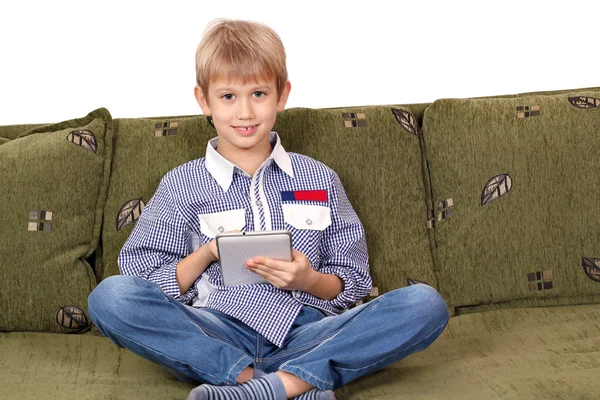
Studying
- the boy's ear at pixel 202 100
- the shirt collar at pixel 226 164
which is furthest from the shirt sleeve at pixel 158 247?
the boy's ear at pixel 202 100

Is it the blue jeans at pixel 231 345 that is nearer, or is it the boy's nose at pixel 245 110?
the blue jeans at pixel 231 345

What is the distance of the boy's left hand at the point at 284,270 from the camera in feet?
5.65

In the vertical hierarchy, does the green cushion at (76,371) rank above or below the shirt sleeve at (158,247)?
below

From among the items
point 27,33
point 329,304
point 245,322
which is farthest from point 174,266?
point 27,33

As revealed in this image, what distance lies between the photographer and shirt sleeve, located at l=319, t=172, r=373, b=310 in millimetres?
1961

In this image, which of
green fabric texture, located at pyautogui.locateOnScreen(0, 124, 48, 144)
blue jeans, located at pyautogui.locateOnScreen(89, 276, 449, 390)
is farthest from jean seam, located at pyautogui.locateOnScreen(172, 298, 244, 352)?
green fabric texture, located at pyautogui.locateOnScreen(0, 124, 48, 144)

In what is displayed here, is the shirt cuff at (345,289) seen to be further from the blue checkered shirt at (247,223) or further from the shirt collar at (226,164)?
the shirt collar at (226,164)

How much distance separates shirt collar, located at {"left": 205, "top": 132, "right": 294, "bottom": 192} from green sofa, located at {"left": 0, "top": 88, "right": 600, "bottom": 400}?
14 cm

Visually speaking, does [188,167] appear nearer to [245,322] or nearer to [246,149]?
[246,149]

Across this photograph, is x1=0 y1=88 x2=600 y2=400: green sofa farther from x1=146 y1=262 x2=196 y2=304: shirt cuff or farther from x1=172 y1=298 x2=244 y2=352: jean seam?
x1=172 y1=298 x2=244 y2=352: jean seam

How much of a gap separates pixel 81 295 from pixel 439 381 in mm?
897

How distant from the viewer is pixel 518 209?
85.3 inches

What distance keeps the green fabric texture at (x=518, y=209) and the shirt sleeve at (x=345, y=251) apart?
271mm

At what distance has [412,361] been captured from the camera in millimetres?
1843
